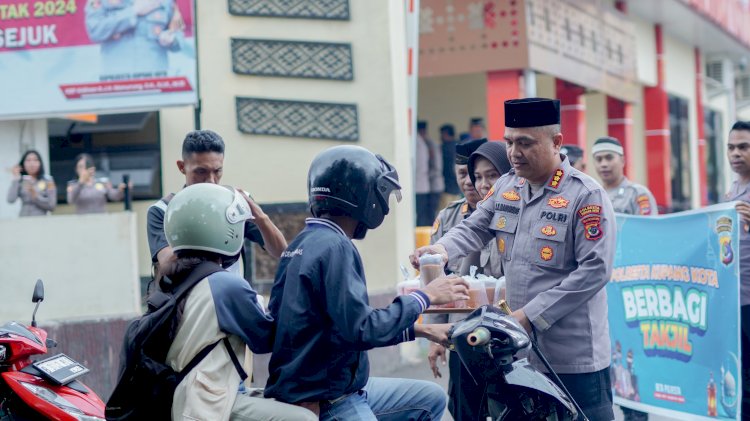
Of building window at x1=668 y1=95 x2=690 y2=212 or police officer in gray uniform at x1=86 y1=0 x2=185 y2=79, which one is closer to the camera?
police officer in gray uniform at x1=86 y1=0 x2=185 y2=79

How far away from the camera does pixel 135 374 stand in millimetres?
4086

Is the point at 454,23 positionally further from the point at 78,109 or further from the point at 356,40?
the point at 78,109

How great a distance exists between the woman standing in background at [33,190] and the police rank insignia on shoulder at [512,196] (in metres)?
6.81

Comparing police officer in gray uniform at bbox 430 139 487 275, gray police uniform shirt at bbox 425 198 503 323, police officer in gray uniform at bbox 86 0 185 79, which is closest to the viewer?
gray police uniform shirt at bbox 425 198 503 323

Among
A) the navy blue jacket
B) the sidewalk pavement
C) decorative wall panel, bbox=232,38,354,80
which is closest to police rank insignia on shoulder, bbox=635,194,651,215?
the sidewalk pavement

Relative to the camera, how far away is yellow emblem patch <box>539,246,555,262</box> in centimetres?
499

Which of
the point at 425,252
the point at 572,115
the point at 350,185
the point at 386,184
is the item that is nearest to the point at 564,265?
the point at 425,252

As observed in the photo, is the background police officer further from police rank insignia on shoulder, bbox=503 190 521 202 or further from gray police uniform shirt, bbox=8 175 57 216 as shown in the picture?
gray police uniform shirt, bbox=8 175 57 216

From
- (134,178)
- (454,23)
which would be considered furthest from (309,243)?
(454,23)

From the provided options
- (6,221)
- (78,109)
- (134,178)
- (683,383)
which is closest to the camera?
(683,383)

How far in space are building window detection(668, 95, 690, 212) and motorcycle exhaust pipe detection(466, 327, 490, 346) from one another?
2125 cm

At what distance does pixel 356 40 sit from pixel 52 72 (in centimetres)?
296

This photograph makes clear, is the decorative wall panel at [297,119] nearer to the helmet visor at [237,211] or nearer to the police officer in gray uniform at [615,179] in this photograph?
the police officer in gray uniform at [615,179]

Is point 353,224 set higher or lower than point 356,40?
lower
